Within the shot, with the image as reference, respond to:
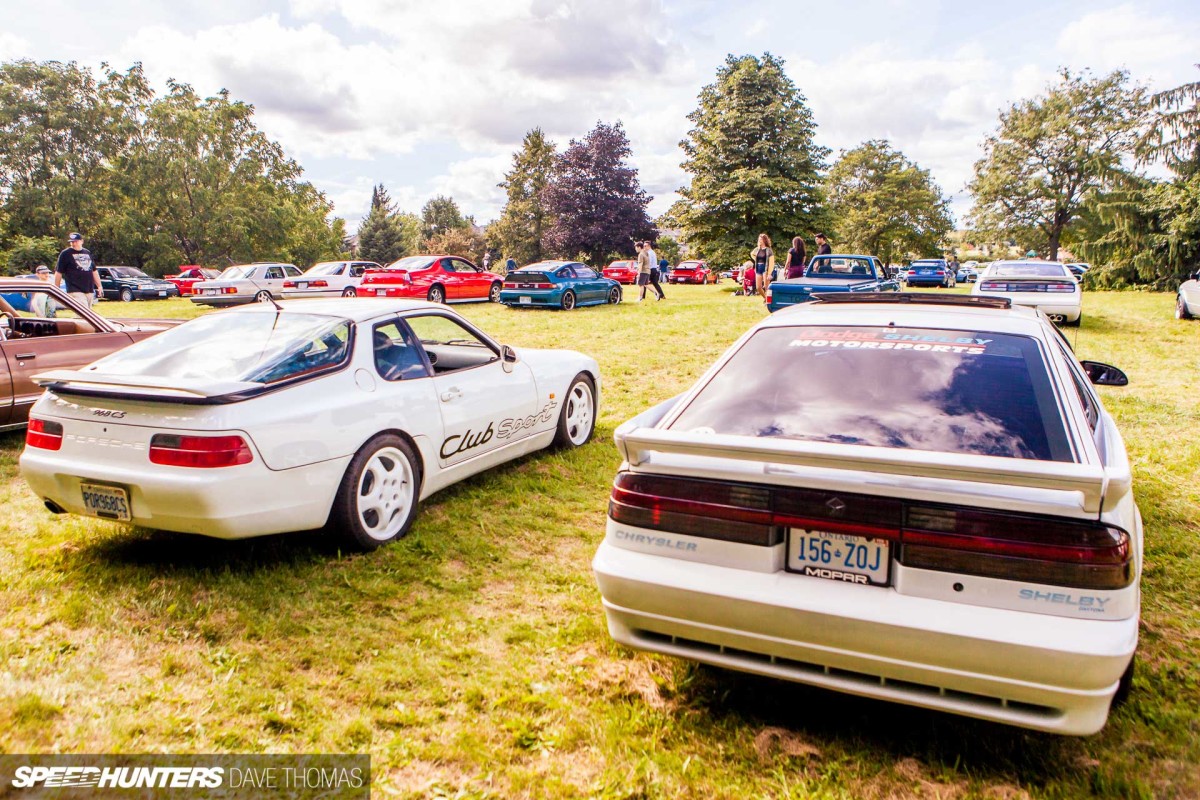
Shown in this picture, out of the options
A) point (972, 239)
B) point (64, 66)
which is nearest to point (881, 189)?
point (972, 239)

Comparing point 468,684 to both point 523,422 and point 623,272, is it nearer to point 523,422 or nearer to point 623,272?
point 523,422

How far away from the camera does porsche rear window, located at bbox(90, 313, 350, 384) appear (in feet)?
→ 12.7

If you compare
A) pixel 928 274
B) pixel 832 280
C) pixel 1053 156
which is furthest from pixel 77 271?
pixel 1053 156

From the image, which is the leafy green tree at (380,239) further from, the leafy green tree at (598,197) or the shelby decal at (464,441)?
the shelby decal at (464,441)

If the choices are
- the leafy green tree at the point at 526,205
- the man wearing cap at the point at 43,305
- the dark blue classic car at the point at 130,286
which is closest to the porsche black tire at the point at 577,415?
the man wearing cap at the point at 43,305

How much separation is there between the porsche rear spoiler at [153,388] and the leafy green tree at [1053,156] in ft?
173

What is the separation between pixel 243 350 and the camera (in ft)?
13.4

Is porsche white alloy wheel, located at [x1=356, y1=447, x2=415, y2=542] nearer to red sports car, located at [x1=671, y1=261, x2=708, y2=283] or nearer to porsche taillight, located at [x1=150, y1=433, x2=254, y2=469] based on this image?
porsche taillight, located at [x1=150, y1=433, x2=254, y2=469]

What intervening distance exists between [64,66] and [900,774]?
5645cm

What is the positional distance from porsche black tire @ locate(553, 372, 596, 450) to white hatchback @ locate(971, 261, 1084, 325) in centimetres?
945

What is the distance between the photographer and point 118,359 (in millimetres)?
4113

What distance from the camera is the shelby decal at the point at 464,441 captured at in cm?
467

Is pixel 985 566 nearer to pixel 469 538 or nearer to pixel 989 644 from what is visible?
pixel 989 644

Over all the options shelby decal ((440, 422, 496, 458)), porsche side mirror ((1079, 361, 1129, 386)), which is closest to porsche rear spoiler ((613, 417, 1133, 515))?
shelby decal ((440, 422, 496, 458))
